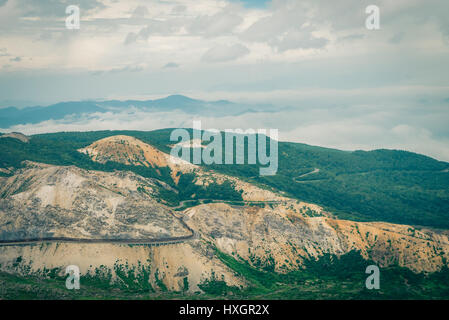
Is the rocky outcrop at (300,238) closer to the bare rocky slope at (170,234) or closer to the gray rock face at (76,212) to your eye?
the bare rocky slope at (170,234)

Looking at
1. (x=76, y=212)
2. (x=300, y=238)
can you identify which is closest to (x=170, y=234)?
(x=76, y=212)

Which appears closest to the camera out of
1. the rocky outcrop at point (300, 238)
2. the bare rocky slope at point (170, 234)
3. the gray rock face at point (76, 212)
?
the bare rocky slope at point (170, 234)

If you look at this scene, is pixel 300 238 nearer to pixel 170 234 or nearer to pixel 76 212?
pixel 170 234

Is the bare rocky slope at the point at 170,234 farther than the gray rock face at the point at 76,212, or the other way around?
the gray rock face at the point at 76,212

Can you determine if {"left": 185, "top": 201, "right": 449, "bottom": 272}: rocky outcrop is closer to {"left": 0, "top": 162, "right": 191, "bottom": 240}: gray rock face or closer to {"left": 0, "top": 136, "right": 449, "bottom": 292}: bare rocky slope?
{"left": 0, "top": 136, "right": 449, "bottom": 292}: bare rocky slope

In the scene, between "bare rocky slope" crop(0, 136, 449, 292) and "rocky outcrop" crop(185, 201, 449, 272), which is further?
"rocky outcrop" crop(185, 201, 449, 272)

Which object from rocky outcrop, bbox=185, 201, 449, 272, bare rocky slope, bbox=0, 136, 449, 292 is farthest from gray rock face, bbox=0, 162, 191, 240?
rocky outcrop, bbox=185, 201, 449, 272

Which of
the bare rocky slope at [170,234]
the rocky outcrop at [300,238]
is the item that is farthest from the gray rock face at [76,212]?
the rocky outcrop at [300,238]
